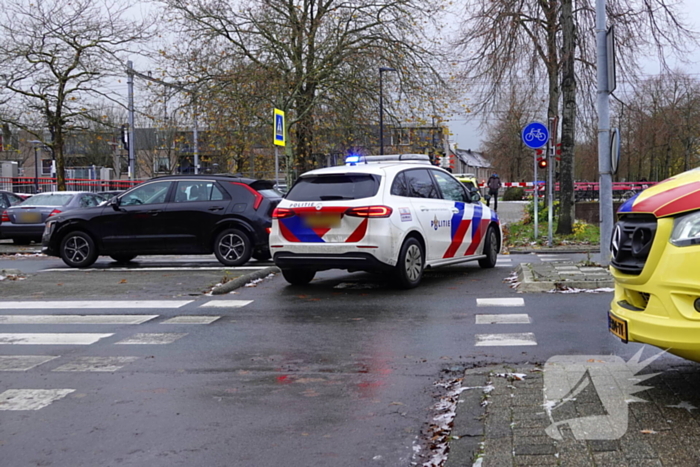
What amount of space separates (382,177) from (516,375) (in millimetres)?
4922

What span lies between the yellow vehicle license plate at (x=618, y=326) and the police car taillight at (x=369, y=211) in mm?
4944

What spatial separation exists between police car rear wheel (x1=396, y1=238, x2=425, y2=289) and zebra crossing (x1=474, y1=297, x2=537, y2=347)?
109cm

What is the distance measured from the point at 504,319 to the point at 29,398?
4412 millimetres

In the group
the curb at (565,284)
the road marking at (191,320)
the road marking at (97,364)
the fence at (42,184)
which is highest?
the fence at (42,184)

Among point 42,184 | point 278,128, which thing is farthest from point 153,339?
point 42,184

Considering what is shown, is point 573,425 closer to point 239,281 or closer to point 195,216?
point 239,281

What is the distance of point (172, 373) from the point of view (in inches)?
235

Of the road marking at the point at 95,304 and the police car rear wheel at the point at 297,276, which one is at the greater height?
the police car rear wheel at the point at 297,276

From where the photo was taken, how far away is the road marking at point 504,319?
25.3 feet

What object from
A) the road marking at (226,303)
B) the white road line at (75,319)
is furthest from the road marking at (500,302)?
the white road line at (75,319)

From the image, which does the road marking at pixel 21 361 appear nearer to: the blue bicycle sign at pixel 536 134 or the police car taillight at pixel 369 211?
the police car taillight at pixel 369 211

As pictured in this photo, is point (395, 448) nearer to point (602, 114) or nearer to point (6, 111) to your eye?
point (602, 114)

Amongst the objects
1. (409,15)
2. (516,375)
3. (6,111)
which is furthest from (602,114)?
(6,111)

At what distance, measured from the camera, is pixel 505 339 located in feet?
22.5
